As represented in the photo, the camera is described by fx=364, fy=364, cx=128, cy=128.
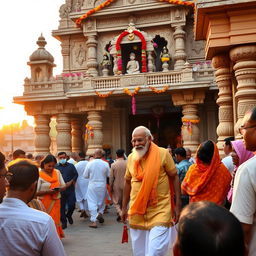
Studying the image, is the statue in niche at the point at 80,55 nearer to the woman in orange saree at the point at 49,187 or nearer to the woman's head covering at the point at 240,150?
the woman in orange saree at the point at 49,187

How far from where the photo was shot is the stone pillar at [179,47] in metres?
17.2

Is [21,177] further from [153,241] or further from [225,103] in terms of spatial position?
[225,103]

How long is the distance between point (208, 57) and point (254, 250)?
5.59m

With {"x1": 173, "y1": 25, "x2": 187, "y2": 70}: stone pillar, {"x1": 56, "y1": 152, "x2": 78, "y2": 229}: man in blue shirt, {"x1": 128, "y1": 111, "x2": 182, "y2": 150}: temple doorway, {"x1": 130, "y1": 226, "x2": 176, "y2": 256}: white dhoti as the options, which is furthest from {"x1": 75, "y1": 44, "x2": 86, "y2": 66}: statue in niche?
{"x1": 130, "y1": 226, "x2": 176, "y2": 256}: white dhoti

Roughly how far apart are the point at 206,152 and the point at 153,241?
1.17 metres

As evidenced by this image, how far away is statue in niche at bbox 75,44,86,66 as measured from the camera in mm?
19516

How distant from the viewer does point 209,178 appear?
4.16m

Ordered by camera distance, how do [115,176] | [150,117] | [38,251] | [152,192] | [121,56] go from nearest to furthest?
1. [38,251]
2. [152,192]
3. [115,176]
4. [121,56]
5. [150,117]

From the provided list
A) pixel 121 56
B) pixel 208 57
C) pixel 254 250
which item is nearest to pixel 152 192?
pixel 254 250

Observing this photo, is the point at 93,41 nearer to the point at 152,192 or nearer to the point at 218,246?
the point at 152,192

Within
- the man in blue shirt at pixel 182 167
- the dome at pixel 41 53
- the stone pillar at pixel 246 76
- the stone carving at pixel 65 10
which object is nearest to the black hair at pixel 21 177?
the man in blue shirt at pixel 182 167

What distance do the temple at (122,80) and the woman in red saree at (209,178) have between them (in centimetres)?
967

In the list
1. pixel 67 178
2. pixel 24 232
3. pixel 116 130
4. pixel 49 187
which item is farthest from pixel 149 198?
pixel 116 130

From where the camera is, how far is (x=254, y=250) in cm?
204
